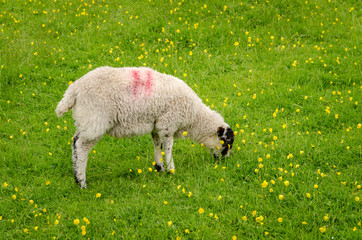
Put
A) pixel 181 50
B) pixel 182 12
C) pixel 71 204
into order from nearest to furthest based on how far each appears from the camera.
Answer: pixel 71 204, pixel 181 50, pixel 182 12

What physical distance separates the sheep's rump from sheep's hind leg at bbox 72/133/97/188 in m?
0.16

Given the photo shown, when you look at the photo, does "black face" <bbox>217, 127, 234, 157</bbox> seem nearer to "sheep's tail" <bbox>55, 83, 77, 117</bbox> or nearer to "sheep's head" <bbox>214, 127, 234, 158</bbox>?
"sheep's head" <bbox>214, 127, 234, 158</bbox>

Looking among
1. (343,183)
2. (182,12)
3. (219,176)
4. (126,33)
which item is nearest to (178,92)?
(219,176)

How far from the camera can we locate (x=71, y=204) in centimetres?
492

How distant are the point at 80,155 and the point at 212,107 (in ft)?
9.33

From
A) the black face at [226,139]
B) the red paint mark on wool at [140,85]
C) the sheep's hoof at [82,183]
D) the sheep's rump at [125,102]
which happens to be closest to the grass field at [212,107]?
the sheep's hoof at [82,183]

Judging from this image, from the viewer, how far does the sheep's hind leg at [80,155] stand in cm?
518

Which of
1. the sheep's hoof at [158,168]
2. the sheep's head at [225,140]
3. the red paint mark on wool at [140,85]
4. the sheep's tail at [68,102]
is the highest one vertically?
the red paint mark on wool at [140,85]

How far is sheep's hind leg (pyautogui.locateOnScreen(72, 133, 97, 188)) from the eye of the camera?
5184 mm

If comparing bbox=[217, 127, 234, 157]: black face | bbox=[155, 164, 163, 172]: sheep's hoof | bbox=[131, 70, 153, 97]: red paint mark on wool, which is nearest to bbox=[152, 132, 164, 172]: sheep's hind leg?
bbox=[155, 164, 163, 172]: sheep's hoof

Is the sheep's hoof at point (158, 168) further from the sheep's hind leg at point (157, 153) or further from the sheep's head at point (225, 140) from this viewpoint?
the sheep's head at point (225, 140)

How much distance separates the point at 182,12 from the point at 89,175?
601 centimetres

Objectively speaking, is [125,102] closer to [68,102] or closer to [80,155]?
[68,102]

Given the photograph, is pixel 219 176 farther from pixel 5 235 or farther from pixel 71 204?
pixel 5 235
